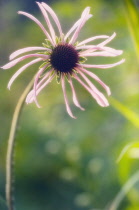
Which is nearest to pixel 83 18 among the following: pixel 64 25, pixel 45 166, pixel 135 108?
pixel 135 108

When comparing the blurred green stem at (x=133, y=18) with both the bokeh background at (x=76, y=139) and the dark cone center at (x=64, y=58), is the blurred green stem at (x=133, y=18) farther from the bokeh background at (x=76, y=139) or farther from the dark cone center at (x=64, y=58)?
the bokeh background at (x=76, y=139)

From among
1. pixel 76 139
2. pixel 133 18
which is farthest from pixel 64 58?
pixel 76 139

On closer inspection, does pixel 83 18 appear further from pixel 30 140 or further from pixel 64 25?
pixel 64 25

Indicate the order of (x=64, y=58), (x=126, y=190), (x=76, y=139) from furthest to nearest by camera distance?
(x=76, y=139)
(x=126, y=190)
(x=64, y=58)

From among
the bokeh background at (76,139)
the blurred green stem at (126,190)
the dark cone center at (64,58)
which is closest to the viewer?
the dark cone center at (64,58)

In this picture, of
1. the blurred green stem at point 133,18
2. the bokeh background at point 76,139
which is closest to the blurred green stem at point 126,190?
the blurred green stem at point 133,18

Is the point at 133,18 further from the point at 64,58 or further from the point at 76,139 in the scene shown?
the point at 76,139
